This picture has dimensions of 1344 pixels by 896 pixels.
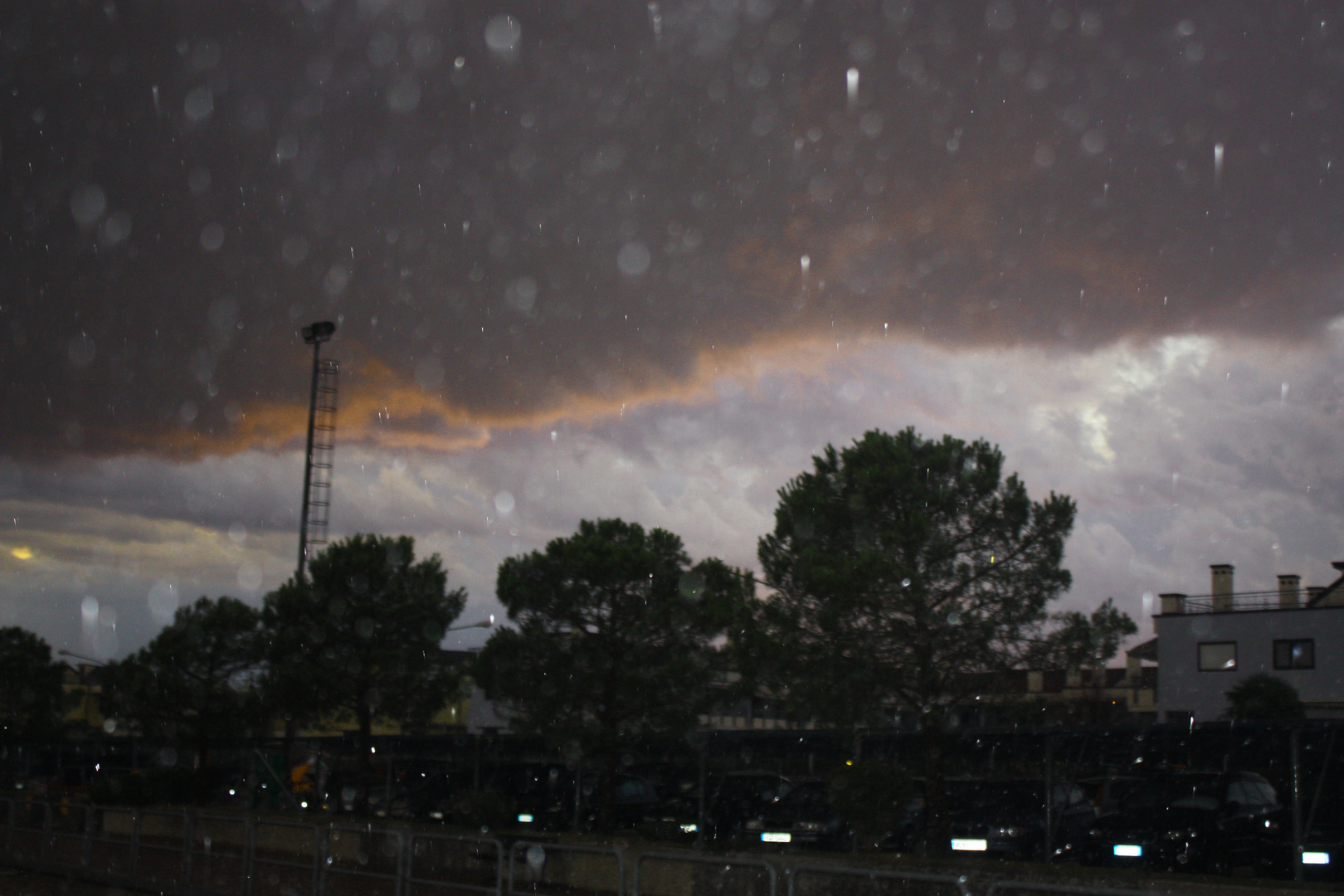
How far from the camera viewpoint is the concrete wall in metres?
43.4

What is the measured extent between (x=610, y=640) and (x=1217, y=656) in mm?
33705

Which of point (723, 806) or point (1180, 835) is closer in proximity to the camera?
point (1180, 835)

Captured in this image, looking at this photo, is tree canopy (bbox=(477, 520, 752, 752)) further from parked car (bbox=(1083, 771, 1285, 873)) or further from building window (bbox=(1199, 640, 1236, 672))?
building window (bbox=(1199, 640, 1236, 672))

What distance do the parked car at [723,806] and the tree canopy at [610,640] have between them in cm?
276

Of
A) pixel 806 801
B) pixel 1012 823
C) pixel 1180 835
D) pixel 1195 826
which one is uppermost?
pixel 1195 826

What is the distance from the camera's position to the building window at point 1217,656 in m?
46.3

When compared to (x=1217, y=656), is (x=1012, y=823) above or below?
below

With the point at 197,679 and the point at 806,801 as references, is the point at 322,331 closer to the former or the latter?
the point at 197,679

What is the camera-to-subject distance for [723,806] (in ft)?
84.8

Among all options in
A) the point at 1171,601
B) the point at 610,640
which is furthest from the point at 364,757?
the point at 1171,601

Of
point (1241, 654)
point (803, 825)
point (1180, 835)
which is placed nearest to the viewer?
point (1180, 835)

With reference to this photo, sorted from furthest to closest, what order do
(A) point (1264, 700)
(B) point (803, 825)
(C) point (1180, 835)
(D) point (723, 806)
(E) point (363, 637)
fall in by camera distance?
(A) point (1264, 700), (E) point (363, 637), (D) point (723, 806), (B) point (803, 825), (C) point (1180, 835)

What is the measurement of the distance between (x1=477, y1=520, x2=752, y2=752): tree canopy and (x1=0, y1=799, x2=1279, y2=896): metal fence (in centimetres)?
746

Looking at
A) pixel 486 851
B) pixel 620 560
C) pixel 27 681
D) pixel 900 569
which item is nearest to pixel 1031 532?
pixel 900 569
